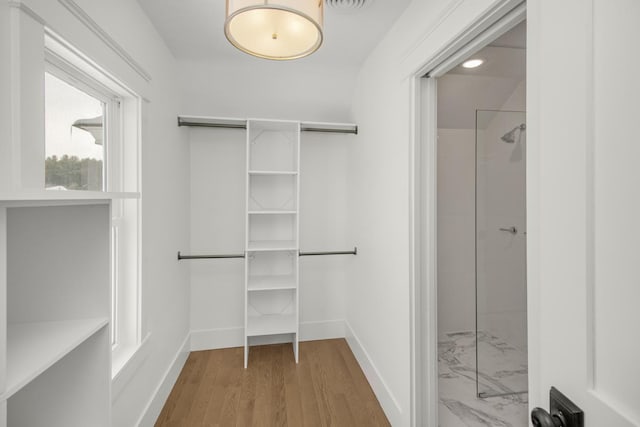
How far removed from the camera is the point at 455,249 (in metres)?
2.28

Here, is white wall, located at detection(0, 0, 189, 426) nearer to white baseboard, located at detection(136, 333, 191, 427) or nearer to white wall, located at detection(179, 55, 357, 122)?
white baseboard, located at detection(136, 333, 191, 427)

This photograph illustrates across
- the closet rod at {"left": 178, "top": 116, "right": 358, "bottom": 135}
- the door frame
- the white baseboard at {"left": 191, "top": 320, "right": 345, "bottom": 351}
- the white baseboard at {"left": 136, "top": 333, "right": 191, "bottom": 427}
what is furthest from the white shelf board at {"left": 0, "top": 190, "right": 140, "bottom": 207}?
the white baseboard at {"left": 191, "top": 320, "right": 345, "bottom": 351}

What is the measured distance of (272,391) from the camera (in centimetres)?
210

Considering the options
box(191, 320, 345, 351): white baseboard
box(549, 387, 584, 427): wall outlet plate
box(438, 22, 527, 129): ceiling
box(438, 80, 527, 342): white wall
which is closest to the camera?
box(549, 387, 584, 427): wall outlet plate

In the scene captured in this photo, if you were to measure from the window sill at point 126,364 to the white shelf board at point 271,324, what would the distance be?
0.90 m

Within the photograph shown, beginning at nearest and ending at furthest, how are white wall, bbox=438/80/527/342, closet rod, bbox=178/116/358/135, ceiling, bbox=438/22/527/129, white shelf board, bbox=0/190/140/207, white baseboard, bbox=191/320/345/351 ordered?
white shelf board, bbox=0/190/140/207
ceiling, bbox=438/22/527/129
white wall, bbox=438/80/527/342
closet rod, bbox=178/116/358/135
white baseboard, bbox=191/320/345/351

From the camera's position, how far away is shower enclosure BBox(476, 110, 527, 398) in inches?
62.4

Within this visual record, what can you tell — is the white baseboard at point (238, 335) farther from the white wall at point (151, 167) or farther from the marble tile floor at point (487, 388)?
the marble tile floor at point (487, 388)

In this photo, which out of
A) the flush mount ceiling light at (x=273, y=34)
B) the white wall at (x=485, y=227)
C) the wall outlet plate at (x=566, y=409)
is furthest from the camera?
the white wall at (x=485, y=227)

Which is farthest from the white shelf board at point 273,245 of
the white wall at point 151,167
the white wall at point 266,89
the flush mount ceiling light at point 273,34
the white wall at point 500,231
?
the flush mount ceiling light at point 273,34

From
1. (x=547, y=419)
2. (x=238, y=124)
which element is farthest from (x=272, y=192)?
(x=547, y=419)

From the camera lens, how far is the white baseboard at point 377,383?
69.6 inches

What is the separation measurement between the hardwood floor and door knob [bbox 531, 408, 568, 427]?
4.51 ft

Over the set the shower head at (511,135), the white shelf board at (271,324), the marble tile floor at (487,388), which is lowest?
the marble tile floor at (487,388)
